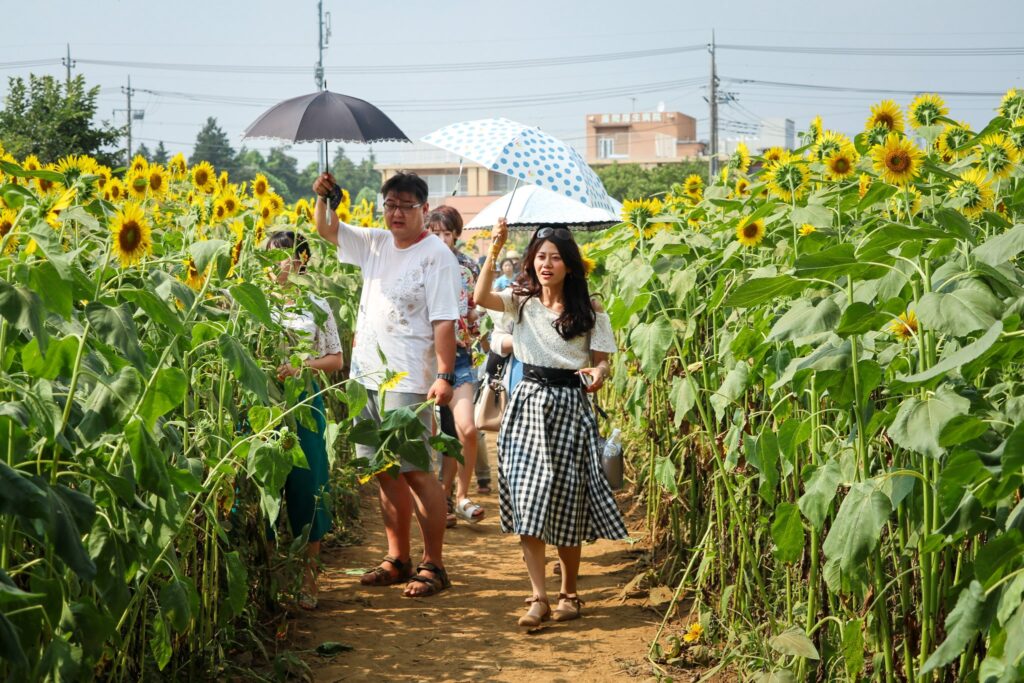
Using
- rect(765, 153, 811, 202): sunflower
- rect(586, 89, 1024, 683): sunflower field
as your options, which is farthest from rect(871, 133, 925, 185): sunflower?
rect(765, 153, 811, 202): sunflower

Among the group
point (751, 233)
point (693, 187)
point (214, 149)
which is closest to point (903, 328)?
point (751, 233)

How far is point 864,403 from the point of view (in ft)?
8.70

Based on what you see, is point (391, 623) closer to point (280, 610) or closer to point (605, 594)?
point (280, 610)

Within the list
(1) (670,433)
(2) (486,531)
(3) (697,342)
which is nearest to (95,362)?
(3) (697,342)

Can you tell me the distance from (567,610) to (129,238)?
2.51 m

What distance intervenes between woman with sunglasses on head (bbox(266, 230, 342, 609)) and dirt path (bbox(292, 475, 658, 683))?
24 cm

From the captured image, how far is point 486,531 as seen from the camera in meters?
6.23

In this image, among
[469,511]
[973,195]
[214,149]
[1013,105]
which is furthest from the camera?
[214,149]

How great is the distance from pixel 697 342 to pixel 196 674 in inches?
91.0

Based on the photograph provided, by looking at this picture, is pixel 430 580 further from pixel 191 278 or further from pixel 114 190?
pixel 114 190

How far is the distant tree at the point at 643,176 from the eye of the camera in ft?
154

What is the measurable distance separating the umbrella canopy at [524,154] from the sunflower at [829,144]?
1.83 m

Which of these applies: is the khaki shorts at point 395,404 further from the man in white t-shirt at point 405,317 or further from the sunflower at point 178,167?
the sunflower at point 178,167

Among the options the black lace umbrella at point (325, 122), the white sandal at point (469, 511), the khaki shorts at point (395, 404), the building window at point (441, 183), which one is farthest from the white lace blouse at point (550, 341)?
the building window at point (441, 183)
